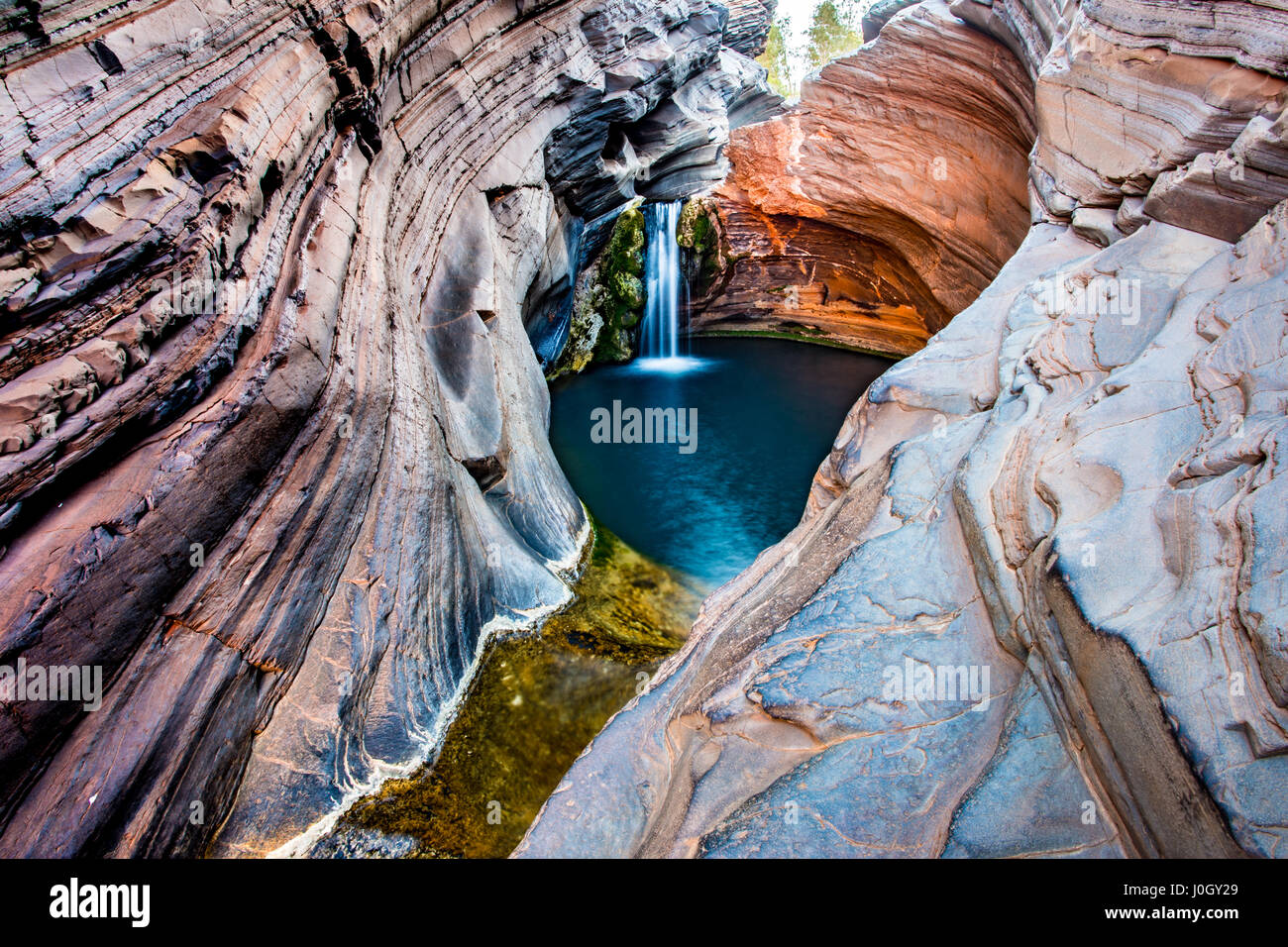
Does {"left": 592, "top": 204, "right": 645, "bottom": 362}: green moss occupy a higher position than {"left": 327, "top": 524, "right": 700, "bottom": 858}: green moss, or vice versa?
{"left": 592, "top": 204, "right": 645, "bottom": 362}: green moss

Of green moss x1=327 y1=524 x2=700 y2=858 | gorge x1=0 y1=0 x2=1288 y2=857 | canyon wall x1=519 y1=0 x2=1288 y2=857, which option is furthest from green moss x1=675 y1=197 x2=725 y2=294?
green moss x1=327 y1=524 x2=700 y2=858

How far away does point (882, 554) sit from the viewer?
433cm

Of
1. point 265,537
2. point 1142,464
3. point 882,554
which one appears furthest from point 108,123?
point 1142,464

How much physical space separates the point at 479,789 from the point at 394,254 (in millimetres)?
5570

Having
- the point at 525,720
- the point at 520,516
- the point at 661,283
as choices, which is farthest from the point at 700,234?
the point at 525,720

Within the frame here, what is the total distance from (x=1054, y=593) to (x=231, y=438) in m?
5.21

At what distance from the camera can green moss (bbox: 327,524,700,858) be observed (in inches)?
185

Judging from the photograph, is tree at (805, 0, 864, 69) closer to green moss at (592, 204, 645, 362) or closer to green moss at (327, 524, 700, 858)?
green moss at (592, 204, 645, 362)

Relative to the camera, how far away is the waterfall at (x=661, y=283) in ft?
56.0

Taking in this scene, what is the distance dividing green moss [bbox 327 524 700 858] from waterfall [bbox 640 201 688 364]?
1073cm

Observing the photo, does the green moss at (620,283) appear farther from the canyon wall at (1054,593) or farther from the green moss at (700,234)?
the canyon wall at (1054,593)

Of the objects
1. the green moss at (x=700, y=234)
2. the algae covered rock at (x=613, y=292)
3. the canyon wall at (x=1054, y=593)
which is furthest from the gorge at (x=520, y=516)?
the green moss at (x=700, y=234)

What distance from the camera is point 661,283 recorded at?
17.3m
